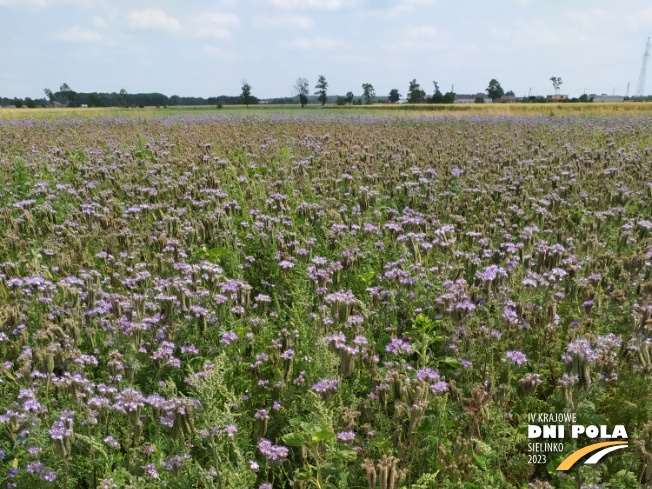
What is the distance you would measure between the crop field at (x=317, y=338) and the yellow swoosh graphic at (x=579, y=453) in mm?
65

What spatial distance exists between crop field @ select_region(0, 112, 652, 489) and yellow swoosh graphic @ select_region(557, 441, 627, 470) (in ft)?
0.21

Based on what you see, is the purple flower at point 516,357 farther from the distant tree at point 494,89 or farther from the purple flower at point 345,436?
the distant tree at point 494,89

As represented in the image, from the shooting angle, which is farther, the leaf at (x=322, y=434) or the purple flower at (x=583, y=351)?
the purple flower at (x=583, y=351)

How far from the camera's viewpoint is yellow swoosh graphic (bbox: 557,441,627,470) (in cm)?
270

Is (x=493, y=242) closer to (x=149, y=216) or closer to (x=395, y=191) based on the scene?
(x=395, y=191)

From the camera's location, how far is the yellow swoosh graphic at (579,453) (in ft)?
8.86

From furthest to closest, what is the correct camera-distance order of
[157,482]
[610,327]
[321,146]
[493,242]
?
[321,146], [493,242], [610,327], [157,482]

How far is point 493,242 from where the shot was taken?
210 inches

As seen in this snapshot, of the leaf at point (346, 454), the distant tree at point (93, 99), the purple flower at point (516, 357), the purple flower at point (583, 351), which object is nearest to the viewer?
the leaf at point (346, 454)

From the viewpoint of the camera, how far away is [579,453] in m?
2.77

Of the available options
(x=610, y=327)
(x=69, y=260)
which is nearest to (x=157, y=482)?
(x=69, y=260)

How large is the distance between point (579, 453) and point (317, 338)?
186cm

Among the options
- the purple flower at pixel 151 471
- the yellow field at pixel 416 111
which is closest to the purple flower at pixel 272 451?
the purple flower at pixel 151 471

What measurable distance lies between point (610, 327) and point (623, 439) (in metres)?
1.14
